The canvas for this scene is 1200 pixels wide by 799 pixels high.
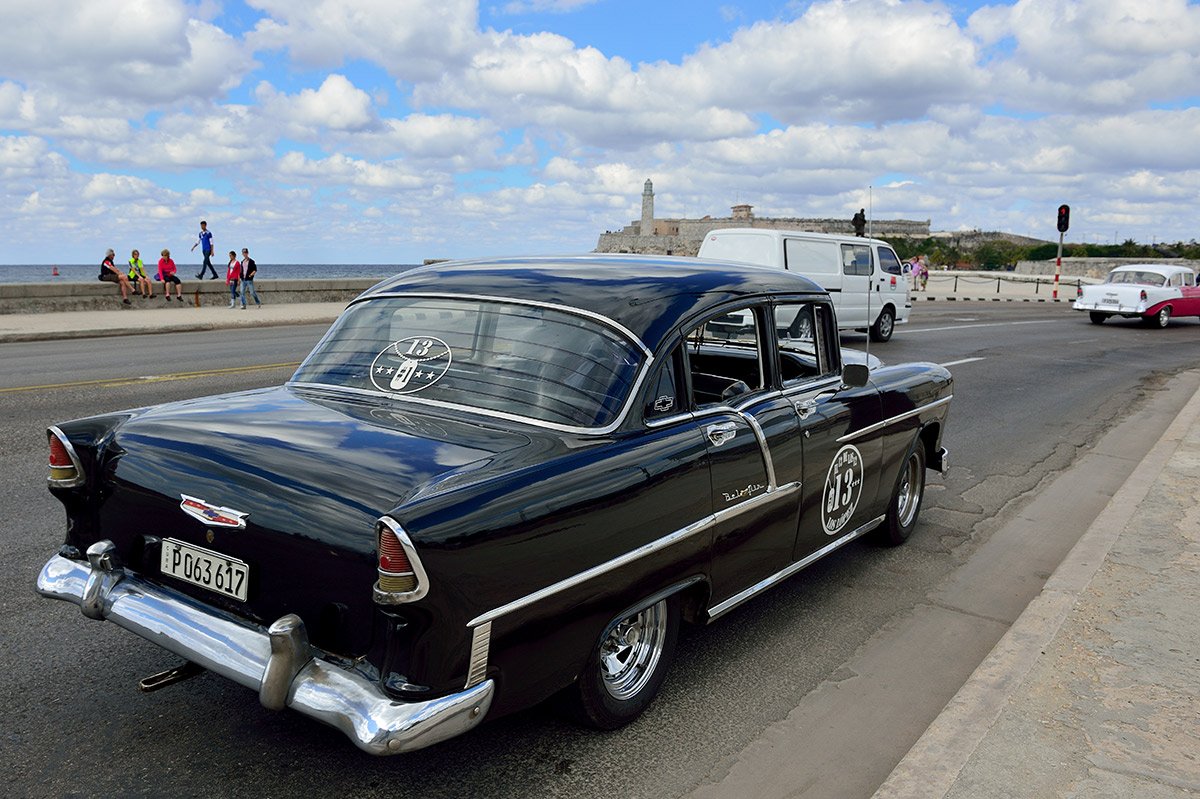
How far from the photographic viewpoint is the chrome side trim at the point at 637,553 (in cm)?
295

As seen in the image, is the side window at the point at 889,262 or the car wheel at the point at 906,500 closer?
the car wheel at the point at 906,500

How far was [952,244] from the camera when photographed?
340 feet

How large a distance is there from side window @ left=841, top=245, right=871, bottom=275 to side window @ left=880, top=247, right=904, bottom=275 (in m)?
0.62

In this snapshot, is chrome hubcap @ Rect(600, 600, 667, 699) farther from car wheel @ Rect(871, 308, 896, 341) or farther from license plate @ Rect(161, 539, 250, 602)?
car wheel @ Rect(871, 308, 896, 341)

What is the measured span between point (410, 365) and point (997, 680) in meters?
2.76

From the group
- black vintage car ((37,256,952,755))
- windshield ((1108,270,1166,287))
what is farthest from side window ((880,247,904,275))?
black vintage car ((37,256,952,755))

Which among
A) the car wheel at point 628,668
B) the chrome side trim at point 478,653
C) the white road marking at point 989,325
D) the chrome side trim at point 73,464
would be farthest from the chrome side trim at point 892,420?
the white road marking at point 989,325

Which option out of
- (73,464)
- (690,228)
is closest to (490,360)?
(73,464)

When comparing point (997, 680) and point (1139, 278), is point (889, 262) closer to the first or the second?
point (1139, 278)

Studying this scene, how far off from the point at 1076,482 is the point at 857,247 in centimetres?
1022

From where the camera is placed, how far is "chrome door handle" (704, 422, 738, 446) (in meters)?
3.89

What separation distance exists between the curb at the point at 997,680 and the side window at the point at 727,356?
1.56 metres

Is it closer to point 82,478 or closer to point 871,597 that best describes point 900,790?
point 871,597

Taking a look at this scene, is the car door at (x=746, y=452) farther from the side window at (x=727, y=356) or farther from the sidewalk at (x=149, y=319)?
the sidewalk at (x=149, y=319)
